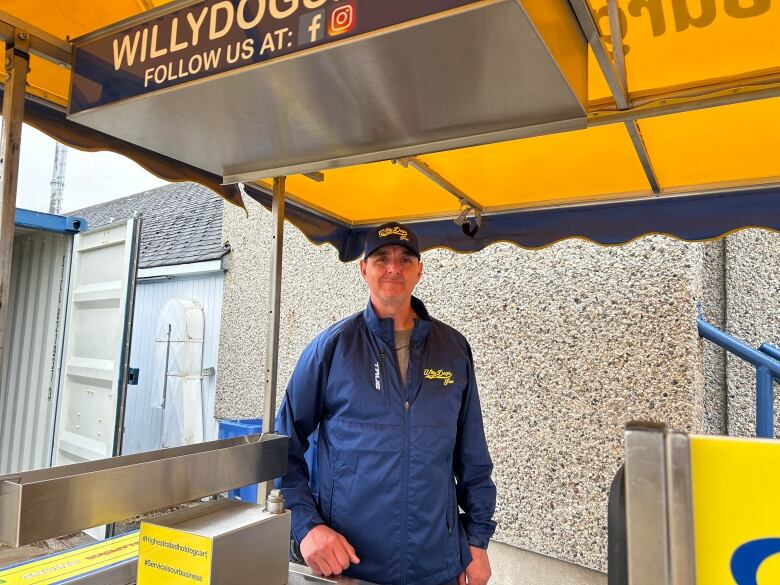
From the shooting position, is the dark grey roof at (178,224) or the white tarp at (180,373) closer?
the white tarp at (180,373)

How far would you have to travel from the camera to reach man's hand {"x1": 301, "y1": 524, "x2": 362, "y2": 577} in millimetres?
1910

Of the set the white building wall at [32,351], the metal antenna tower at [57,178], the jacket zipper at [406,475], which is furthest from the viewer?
the metal antenna tower at [57,178]

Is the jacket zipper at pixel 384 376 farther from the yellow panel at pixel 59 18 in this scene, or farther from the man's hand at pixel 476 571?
the yellow panel at pixel 59 18

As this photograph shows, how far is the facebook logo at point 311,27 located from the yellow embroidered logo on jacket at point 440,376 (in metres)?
Answer: 1.46

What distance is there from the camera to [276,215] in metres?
2.23

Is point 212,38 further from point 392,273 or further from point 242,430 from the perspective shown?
point 242,430

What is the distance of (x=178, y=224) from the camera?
1023cm

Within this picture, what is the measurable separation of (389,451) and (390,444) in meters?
0.03

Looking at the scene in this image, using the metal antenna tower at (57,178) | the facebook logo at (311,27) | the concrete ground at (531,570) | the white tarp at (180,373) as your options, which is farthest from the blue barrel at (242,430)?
the metal antenna tower at (57,178)

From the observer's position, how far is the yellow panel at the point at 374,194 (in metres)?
2.62

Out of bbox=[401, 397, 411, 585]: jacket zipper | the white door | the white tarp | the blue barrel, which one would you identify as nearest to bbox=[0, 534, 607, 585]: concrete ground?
the white door

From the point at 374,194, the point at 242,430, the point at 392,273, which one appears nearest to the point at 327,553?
the point at 392,273

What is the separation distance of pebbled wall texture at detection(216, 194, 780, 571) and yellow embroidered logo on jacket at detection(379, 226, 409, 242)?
6.02 ft

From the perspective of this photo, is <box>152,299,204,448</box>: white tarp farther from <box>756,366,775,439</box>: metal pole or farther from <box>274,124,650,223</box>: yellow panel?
<box>756,366,775,439</box>: metal pole
